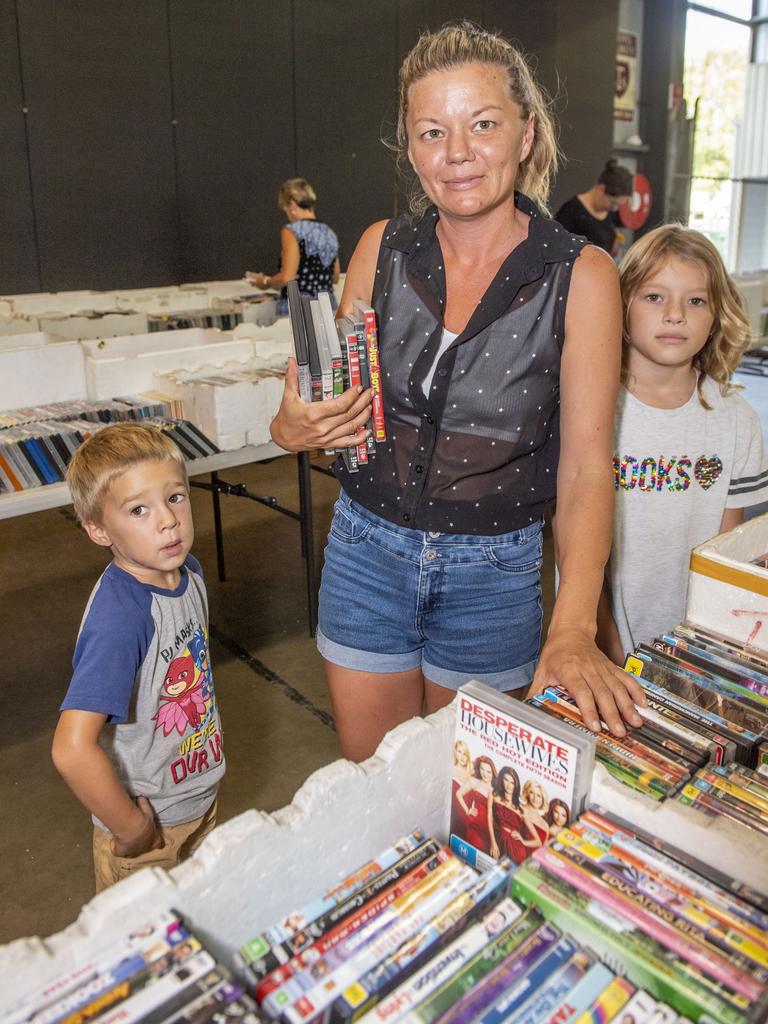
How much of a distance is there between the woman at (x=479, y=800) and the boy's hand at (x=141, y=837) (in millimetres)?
689

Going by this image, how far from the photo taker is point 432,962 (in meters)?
0.71

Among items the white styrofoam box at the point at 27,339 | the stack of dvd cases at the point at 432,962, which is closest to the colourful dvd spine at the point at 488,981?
the stack of dvd cases at the point at 432,962

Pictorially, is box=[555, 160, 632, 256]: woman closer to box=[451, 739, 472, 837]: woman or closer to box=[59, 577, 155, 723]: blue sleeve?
box=[59, 577, 155, 723]: blue sleeve

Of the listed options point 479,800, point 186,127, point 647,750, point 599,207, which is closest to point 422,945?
point 479,800

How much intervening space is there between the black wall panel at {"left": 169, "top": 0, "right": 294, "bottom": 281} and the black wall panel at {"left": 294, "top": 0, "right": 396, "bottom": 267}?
0.21 metres

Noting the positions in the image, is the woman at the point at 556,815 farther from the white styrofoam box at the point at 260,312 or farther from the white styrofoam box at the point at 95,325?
the white styrofoam box at the point at 260,312

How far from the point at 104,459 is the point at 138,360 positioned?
1.76m

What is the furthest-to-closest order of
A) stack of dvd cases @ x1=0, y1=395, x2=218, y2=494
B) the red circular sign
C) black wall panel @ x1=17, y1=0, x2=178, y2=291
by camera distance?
the red circular sign
black wall panel @ x1=17, y1=0, x2=178, y2=291
stack of dvd cases @ x1=0, y1=395, x2=218, y2=494

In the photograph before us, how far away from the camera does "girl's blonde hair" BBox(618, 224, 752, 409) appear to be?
1.79 m

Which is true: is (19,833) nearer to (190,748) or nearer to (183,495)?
(190,748)

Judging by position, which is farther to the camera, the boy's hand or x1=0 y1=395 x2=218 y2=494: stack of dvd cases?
x1=0 y1=395 x2=218 y2=494: stack of dvd cases

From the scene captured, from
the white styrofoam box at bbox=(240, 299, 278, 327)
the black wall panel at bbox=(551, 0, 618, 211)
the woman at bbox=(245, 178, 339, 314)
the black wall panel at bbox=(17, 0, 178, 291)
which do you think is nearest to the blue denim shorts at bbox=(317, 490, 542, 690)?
the white styrofoam box at bbox=(240, 299, 278, 327)

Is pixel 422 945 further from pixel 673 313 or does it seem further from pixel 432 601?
pixel 673 313

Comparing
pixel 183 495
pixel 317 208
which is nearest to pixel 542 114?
pixel 183 495
